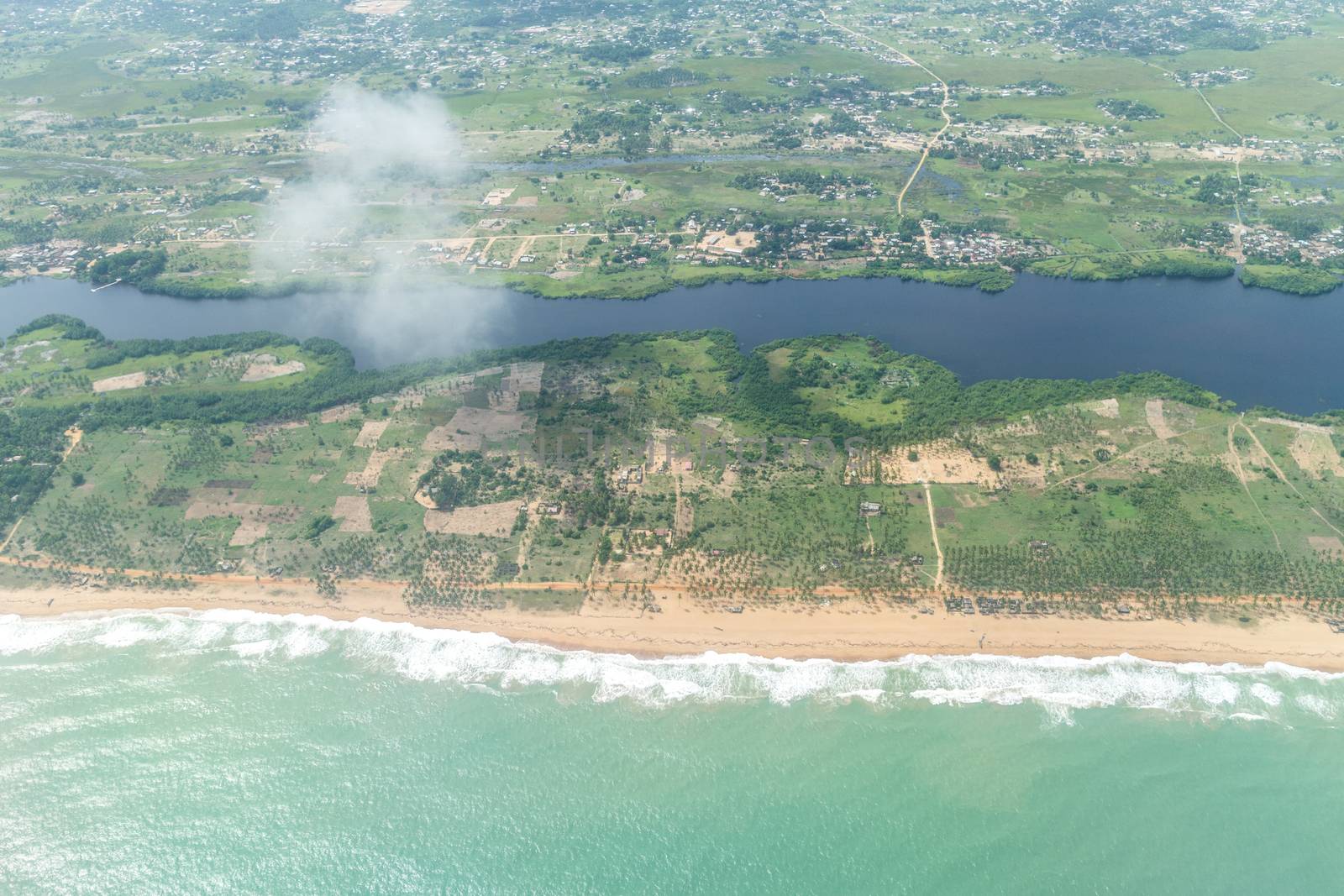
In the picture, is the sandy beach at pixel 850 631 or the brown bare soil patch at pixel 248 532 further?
the brown bare soil patch at pixel 248 532

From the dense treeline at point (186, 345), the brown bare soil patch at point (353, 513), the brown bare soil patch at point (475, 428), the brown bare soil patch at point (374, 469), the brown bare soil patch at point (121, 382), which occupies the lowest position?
the brown bare soil patch at point (353, 513)

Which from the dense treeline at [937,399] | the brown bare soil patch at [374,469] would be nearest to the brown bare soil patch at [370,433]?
the brown bare soil patch at [374,469]

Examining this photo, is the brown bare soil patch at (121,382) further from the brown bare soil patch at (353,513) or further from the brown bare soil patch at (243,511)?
the brown bare soil patch at (353,513)

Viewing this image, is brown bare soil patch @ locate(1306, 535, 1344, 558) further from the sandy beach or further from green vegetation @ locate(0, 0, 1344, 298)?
green vegetation @ locate(0, 0, 1344, 298)

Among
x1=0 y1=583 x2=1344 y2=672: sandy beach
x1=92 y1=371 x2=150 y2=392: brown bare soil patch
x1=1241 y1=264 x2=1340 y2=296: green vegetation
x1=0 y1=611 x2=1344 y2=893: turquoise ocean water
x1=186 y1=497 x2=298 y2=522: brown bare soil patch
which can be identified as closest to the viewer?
x1=0 y1=611 x2=1344 y2=893: turquoise ocean water

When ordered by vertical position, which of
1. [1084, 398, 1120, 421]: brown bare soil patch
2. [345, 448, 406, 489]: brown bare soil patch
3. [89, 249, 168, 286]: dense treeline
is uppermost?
[89, 249, 168, 286]: dense treeline

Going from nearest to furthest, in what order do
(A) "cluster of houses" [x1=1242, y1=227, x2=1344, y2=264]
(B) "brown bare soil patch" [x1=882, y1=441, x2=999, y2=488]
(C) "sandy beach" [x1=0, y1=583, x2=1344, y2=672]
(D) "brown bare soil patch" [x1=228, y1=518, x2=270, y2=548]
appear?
1. (C) "sandy beach" [x1=0, y1=583, x2=1344, y2=672]
2. (D) "brown bare soil patch" [x1=228, y1=518, x2=270, y2=548]
3. (B) "brown bare soil patch" [x1=882, y1=441, x2=999, y2=488]
4. (A) "cluster of houses" [x1=1242, y1=227, x2=1344, y2=264]

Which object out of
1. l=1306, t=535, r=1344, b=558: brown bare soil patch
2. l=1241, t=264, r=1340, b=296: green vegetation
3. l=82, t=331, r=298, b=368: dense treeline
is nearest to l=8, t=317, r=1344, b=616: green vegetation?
l=1306, t=535, r=1344, b=558: brown bare soil patch
